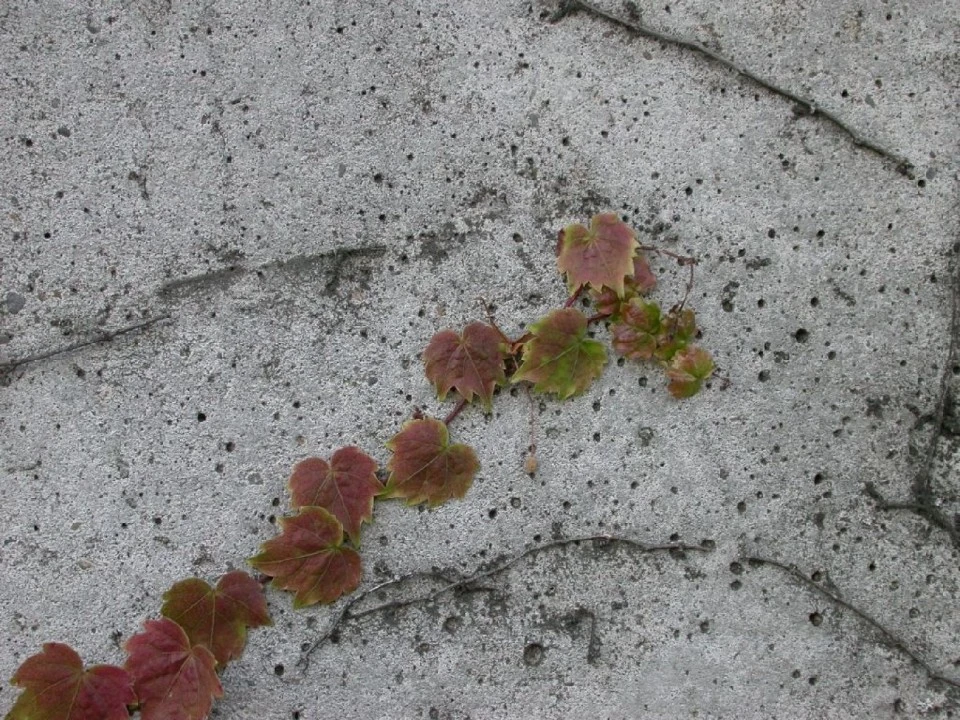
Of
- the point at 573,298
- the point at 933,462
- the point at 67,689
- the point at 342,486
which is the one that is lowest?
the point at 67,689

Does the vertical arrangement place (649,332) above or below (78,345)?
above

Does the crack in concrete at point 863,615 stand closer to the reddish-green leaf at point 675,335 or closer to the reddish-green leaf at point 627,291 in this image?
the reddish-green leaf at point 675,335

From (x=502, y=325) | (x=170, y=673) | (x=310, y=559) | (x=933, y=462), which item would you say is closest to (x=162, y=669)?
(x=170, y=673)

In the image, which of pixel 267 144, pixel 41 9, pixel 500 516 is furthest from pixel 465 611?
pixel 41 9

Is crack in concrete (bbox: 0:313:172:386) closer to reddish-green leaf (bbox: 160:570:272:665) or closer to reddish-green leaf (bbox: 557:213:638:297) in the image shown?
reddish-green leaf (bbox: 160:570:272:665)

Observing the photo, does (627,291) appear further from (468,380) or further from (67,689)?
(67,689)

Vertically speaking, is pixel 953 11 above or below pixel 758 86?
above

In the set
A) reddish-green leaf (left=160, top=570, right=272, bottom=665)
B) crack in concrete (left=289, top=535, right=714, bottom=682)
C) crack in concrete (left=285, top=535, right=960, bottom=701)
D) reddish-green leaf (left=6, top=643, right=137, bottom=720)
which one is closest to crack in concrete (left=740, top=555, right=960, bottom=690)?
crack in concrete (left=285, top=535, right=960, bottom=701)

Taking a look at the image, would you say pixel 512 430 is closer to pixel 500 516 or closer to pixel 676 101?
pixel 500 516
